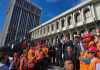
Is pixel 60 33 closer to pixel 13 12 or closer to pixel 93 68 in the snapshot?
pixel 93 68

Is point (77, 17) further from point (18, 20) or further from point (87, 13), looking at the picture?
point (18, 20)

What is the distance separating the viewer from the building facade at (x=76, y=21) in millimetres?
18666

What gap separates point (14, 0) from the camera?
44938 mm

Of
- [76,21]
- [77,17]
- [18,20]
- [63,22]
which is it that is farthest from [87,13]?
[18,20]

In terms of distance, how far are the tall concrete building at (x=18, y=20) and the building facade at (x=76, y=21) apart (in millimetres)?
16504

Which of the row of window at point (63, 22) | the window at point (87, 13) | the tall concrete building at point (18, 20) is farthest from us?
the tall concrete building at point (18, 20)

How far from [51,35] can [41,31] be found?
223 inches

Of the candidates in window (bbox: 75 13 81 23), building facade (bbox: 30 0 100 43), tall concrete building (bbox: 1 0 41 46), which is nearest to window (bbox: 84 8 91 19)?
building facade (bbox: 30 0 100 43)

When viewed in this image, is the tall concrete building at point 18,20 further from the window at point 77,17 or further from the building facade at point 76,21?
the window at point 77,17

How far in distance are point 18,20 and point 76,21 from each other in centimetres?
2755

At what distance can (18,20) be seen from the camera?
1778 inches

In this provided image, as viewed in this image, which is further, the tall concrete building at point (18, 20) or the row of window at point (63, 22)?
the tall concrete building at point (18, 20)

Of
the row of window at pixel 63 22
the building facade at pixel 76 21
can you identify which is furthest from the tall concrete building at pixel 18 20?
the building facade at pixel 76 21

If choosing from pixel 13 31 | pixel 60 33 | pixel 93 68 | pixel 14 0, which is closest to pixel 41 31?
pixel 60 33
